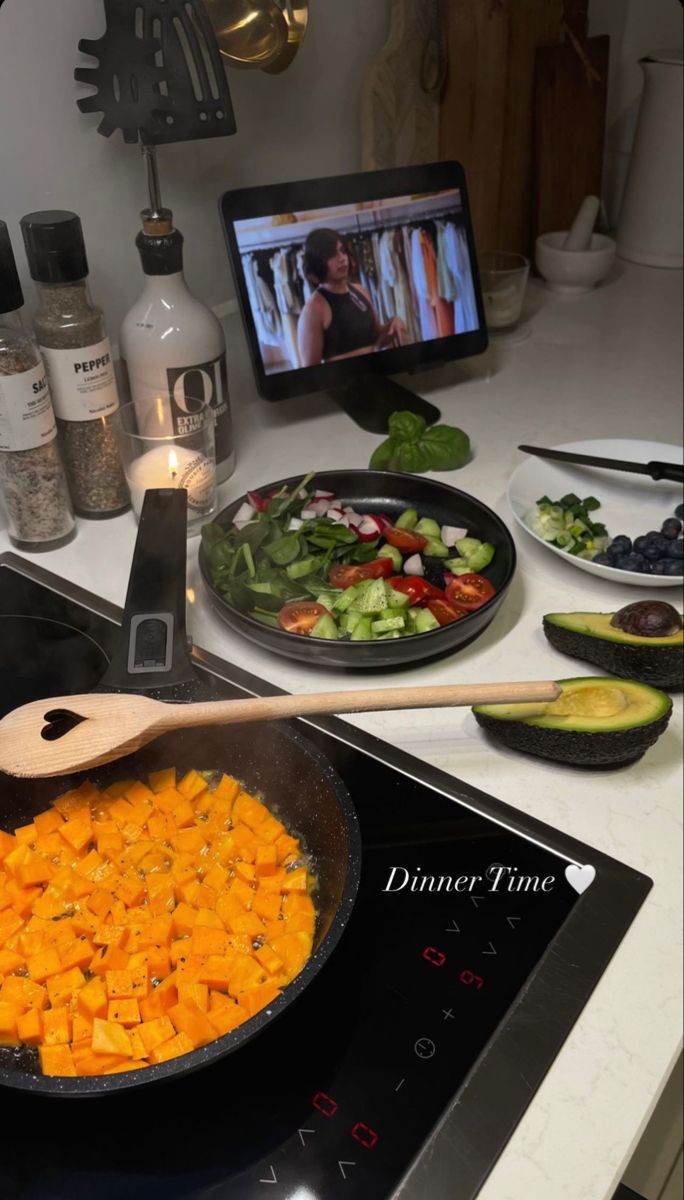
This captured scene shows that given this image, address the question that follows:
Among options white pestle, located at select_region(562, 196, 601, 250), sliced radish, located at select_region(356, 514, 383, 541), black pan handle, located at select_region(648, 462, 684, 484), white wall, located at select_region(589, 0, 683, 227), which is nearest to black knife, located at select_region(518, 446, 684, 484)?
black pan handle, located at select_region(648, 462, 684, 484)

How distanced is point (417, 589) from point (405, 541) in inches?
3.0

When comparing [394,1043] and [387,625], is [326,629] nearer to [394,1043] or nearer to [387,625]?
[387,625]

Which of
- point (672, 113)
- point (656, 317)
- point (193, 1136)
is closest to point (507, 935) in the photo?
point (193, 1136)

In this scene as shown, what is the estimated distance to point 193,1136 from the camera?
476 mm

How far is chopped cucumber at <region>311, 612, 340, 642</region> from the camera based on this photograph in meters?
0.76

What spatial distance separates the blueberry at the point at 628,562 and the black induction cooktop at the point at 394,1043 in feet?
0.99

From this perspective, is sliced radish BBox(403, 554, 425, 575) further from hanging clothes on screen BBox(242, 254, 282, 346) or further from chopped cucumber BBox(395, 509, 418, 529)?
hanging clothes on screen BBox(242, 254, 282, 346)

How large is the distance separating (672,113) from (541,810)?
3.64 feet

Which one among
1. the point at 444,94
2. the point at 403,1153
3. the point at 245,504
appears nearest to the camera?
the point at 403,1153

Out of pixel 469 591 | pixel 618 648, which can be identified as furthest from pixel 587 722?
pixel 469 591

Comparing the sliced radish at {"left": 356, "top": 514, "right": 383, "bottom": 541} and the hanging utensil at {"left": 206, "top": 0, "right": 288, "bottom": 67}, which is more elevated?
the hanging utensil at {"left": 206, "top": 0, "right": 288, "bottom": 67}

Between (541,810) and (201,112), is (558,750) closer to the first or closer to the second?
(541,810)

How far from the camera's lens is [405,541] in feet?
2.85

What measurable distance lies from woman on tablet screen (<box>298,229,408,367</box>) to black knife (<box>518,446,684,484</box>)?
0.72ft
